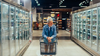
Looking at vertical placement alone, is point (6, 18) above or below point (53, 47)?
above

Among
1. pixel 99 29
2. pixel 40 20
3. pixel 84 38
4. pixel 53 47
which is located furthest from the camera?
pixel 40 20

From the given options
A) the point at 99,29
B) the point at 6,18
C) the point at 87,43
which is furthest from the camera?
the point at 87,43

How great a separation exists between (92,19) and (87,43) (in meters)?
1.48

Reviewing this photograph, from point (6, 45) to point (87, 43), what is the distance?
4445 millimetres

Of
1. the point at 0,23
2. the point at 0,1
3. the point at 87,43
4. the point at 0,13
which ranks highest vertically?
the point at 0,1

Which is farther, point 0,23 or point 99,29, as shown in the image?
point 99,29

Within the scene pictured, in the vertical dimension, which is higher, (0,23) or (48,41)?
(0,23)

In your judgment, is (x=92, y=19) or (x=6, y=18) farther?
(x=92, y=19)

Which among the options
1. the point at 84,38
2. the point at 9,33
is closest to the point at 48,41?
the point at 9,33

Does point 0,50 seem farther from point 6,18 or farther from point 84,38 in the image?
point 84,38

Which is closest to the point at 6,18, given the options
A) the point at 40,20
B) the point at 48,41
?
the point at 48,41

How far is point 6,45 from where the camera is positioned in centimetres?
407

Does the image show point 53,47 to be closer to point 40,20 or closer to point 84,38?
point 84,38

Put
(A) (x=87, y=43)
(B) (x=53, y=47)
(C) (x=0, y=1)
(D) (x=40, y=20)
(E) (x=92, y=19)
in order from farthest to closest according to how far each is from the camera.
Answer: (D) (x=40, y=20) → (A) (x=87, y=43) → (E) (x=92, y=19) → (B) (x=53, y=47) → (C) (x=0, y=1)
